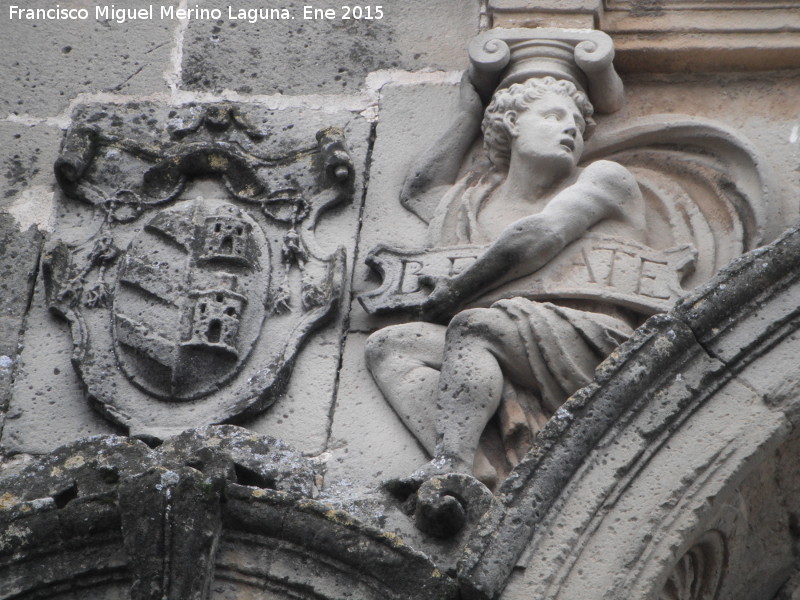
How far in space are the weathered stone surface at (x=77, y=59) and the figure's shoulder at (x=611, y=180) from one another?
4.48 ft

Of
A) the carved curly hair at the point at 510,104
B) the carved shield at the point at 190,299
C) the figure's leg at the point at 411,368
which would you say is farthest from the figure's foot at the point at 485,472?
the carved curly hair at the point at 510,104

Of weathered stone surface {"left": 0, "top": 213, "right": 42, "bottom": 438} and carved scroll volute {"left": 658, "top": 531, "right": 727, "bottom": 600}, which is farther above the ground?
weathered stone surface {"left": 0, "top": 213, "right": 42, "bottom": 438}

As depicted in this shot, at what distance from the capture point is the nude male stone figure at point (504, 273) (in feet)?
13.3

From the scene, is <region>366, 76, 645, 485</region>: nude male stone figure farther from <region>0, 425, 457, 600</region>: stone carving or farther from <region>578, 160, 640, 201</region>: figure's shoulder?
<region>0, 425, 457, 600</region>: stone carving

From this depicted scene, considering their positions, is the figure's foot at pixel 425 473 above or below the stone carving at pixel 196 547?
above

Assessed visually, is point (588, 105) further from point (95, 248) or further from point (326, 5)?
point (95, 248)

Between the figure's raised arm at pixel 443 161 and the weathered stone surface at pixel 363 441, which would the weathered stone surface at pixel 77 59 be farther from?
the weathered stone surface at pixel 363 441

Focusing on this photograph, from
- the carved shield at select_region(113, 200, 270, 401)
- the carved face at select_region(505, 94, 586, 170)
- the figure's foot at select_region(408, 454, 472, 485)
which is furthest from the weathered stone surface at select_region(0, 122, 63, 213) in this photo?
the figure's foot at select_region(408, 454, 472, 485)

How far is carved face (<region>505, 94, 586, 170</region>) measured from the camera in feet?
15.0

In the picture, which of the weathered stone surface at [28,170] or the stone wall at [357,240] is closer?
the stone wall at [357,240]

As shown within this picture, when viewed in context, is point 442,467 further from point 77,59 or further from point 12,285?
point 77,59

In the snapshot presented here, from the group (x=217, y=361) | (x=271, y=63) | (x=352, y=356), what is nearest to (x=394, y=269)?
(x=352, y=356)

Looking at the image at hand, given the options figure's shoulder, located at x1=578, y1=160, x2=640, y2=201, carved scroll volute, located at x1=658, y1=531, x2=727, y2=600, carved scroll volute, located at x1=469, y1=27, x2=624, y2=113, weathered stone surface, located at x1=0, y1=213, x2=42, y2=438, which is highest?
carved scroll volute, located at x1=469, y1=27, x2=624, y2=113

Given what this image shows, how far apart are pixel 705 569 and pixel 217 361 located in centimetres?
128
